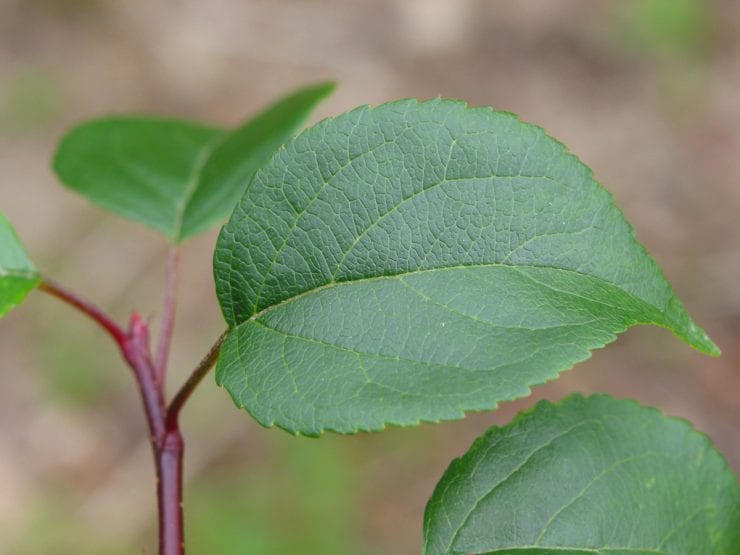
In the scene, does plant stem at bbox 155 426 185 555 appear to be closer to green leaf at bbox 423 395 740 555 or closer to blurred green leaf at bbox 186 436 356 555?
Answer: green leaf at bbox 423 395 740 555

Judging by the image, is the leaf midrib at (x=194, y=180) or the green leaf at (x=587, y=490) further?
the leaf midrib at (x=194, y=180)

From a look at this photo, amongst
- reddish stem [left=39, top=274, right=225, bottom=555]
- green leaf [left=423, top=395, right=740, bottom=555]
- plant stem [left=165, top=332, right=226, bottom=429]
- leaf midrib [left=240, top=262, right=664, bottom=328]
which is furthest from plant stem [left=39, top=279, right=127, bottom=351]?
green leaf [left=423, top=395, right=740, bottom=555]

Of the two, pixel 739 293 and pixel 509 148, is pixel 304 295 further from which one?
pixel 739 293

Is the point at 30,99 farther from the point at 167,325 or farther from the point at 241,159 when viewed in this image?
the point at 167,325

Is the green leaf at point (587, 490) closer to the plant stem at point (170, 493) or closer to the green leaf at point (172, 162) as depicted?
the plant stem at point (170, 493)

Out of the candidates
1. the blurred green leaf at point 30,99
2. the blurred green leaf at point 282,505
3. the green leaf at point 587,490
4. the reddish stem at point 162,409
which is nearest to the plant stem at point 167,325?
the reddish stem at point 162,409

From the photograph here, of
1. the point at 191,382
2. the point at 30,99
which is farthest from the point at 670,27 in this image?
the point at 191,382

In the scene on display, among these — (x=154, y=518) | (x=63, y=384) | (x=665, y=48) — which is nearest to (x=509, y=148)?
(x=154, y=518)
